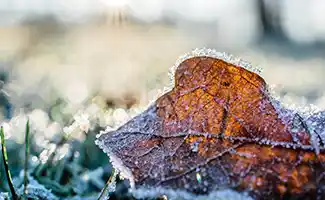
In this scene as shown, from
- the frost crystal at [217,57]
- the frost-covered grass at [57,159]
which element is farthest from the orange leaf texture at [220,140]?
the frost-covered grass at [57,159]

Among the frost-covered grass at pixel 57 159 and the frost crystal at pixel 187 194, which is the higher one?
the frost crystal at pixel 187 194

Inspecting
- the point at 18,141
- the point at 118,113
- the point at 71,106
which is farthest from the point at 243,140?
the point at 71,106

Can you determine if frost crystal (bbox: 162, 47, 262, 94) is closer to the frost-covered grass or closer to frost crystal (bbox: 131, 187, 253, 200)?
the frost-covered grass

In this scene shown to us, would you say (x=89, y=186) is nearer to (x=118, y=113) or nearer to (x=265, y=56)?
(x=118, y=113)

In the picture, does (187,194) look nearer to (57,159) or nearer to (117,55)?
(57,159)

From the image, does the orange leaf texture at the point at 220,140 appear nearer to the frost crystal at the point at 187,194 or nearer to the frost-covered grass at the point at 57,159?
the frost crystal at the point at 187,194

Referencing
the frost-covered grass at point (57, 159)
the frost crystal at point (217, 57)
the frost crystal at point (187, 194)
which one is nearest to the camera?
the frost crystal at point (187, 194)

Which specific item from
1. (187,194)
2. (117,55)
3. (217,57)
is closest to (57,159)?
(217,57)

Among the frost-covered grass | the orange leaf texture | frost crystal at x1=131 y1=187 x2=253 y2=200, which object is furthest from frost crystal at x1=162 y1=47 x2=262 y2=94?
frost crystal at x1=131 y1=187 x2=253 y2=200
